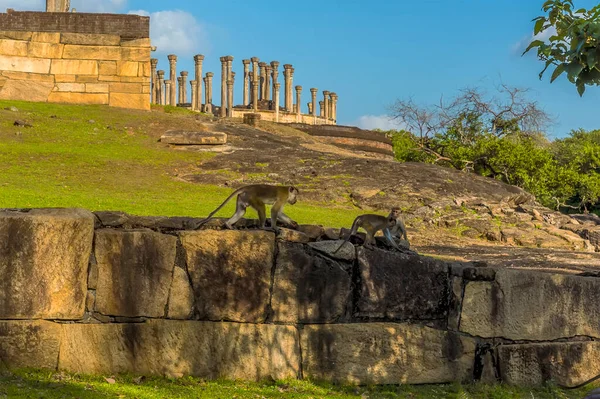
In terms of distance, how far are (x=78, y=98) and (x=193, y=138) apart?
A: 7186 mm

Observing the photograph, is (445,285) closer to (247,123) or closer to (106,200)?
(106,200)

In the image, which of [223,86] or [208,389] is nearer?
[208,389]

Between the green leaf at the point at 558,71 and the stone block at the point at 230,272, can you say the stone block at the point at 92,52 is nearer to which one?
the stone block at the point at 230,272

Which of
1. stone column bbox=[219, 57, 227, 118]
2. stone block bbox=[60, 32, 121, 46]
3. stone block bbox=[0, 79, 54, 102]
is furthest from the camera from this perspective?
stone column bbox=[219, 57, 227, 118]

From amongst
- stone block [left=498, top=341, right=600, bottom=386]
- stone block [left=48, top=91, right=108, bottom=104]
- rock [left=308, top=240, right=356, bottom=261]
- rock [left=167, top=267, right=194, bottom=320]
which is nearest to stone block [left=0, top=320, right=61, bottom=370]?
rock [left=167, top=267, right=194, bottom=320]

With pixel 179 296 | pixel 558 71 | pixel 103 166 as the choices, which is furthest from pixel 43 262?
pixel 103 166

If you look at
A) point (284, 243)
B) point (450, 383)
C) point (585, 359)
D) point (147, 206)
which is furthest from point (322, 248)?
point (147, 206)

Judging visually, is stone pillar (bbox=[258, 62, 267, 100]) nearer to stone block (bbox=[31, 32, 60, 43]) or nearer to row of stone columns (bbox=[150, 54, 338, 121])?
row of stone columns (bbox=[150, 54, 338, 121])

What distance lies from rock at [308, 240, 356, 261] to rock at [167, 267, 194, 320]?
1.46m

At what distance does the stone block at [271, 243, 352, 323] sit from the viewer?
945 cm

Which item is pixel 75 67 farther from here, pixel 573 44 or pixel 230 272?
pixel 573 44

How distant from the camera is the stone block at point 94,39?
3177cm

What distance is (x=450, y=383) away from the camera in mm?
9891

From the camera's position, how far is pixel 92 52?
31.9 meters
